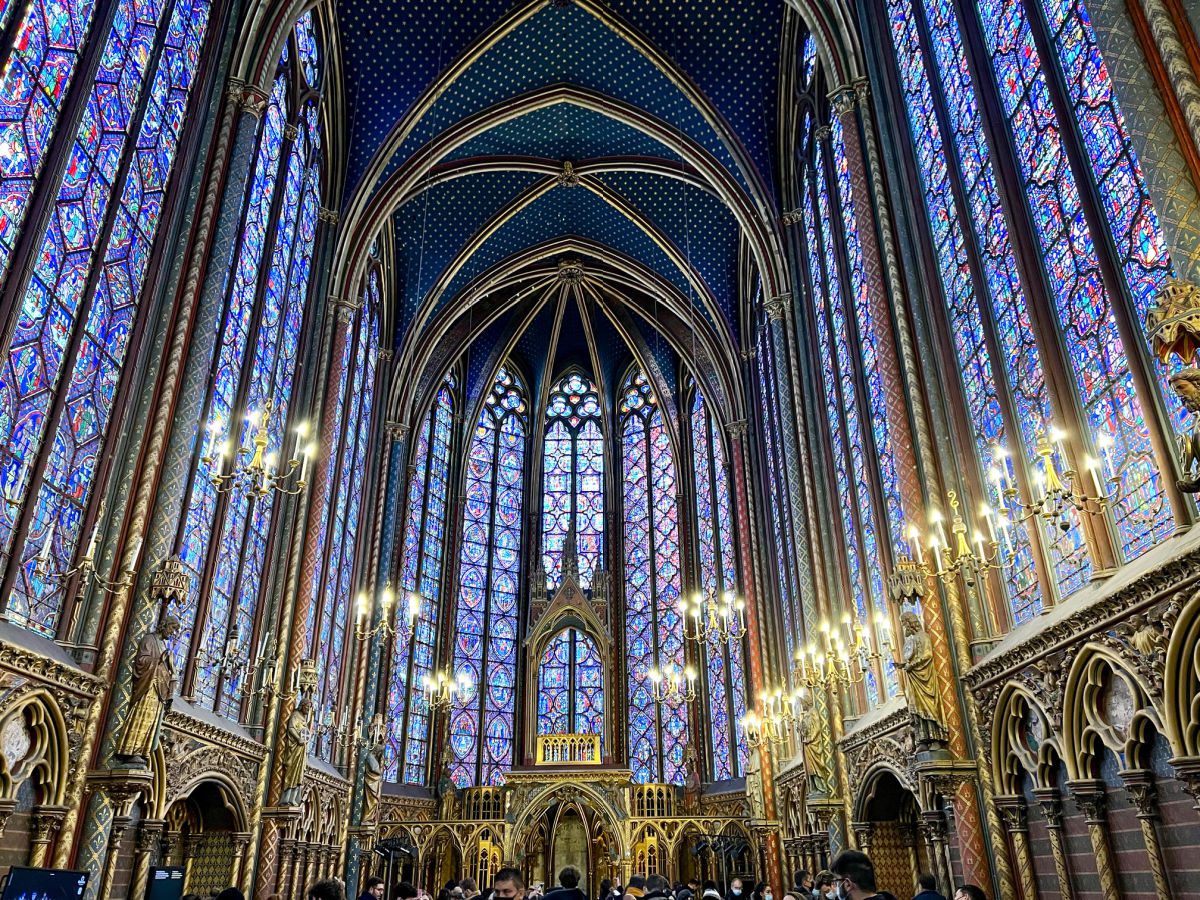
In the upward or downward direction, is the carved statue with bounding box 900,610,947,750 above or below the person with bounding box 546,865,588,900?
above

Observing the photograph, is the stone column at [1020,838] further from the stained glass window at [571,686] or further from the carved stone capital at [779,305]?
the stained glass window at [571,686]

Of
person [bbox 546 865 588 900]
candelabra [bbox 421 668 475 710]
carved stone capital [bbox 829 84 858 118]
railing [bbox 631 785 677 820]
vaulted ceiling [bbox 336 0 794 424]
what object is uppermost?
vaulted ceiling [bbox 336 0 794 424]

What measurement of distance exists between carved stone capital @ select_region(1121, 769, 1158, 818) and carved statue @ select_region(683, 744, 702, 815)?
62.1 ft

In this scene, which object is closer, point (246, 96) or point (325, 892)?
point (325, 892)

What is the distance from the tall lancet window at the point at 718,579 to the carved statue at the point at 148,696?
16.0m

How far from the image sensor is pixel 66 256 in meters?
10.6

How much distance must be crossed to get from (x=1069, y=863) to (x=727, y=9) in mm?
18404

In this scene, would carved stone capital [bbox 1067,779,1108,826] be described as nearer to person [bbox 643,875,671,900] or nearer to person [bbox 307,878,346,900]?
person [bbox 643,875,671,900]

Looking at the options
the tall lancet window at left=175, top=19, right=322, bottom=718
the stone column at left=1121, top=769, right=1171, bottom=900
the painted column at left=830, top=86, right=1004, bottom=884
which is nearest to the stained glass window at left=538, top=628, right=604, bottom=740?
the tall lancet window at left=175, top=19, right=322, bottom=718

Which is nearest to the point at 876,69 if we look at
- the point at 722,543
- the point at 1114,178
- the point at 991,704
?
the point at 1114,178

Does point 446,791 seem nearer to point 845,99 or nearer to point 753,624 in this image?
point 753,624

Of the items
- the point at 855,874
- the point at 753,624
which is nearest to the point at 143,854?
the point at 855,874

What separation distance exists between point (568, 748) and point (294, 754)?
35.8ft

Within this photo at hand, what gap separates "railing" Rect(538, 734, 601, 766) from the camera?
85.3 feet
